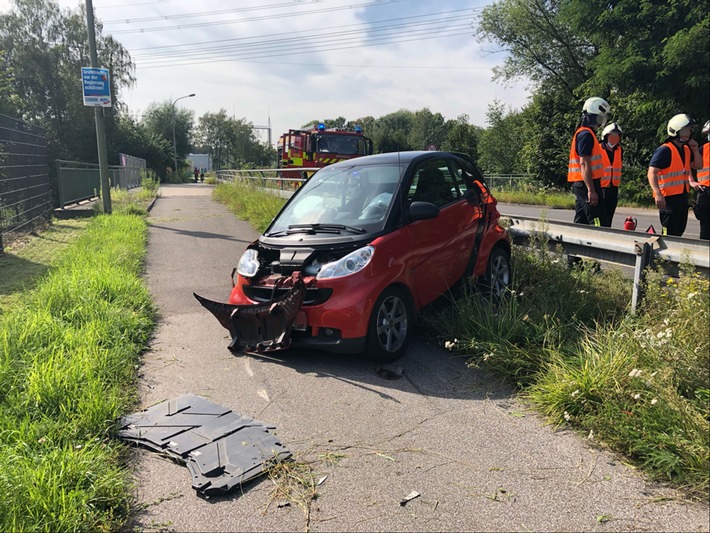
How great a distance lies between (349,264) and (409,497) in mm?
2060

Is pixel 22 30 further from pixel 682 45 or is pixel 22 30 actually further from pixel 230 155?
pixel 682 45

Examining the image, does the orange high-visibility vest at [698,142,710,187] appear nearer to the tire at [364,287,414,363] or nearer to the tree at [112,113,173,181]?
→ the tire at [364,287,414,363]

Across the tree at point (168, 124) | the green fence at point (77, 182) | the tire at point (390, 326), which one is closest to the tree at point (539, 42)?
the green fence at point (77, 182)

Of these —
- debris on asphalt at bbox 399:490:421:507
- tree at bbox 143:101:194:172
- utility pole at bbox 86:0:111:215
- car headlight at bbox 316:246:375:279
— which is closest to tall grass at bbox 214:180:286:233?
utility pole at bbox 86:0:111:215

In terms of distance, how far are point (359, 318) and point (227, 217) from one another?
12.7 meters

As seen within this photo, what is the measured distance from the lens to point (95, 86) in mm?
13266

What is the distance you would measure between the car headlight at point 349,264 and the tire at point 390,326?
0.30 m

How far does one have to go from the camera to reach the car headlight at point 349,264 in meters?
4.26

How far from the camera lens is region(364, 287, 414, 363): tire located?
13.9 ft

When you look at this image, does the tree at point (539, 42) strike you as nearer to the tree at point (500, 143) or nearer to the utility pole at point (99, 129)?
the tree at point (500, 143)

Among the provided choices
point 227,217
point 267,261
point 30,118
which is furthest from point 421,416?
point 30,118

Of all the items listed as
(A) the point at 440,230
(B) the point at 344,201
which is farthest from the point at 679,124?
(B) the point at 344,201

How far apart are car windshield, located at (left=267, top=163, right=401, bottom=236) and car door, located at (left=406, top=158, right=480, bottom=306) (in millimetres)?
256

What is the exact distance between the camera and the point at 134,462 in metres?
3.02
